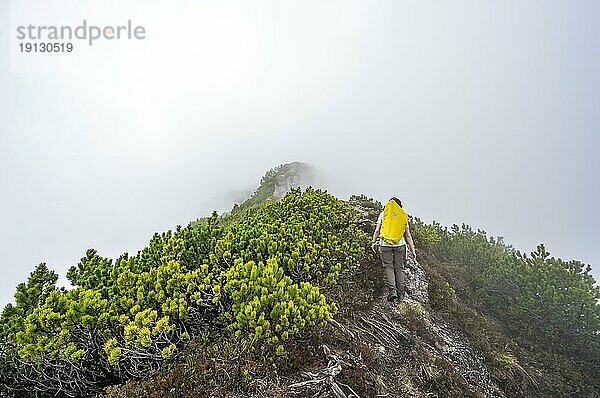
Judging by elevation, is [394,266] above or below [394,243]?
below

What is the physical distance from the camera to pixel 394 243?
8.62 m

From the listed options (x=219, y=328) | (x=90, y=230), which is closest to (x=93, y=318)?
(x=219, y=328)

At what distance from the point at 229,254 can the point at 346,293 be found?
109 inches

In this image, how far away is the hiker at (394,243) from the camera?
8.62 metres

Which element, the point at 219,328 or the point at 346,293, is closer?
the point at 219,328

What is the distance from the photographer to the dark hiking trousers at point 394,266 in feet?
28.6

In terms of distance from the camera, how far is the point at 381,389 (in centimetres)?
633

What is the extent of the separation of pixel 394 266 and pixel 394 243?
74cm

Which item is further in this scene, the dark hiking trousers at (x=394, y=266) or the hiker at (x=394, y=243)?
the dark hiking trousers at (x=394, y=266)

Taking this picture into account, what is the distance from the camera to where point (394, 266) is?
908cm

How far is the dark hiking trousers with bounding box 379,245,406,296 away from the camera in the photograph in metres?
8.73

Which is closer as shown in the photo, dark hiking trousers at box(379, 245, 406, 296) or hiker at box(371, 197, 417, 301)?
hiker at box(371, 197, 417, 301)

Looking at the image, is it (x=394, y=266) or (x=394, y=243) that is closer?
(x=394, y=243)

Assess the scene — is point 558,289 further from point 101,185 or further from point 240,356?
point 101,185
